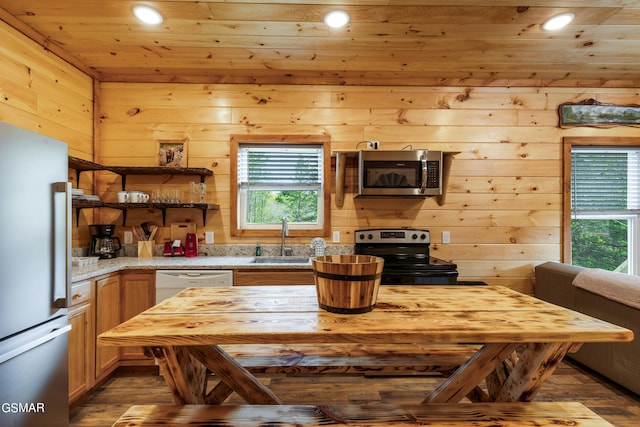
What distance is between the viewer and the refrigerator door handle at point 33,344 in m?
1.44

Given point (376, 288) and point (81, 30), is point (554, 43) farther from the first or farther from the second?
point (81, 30)

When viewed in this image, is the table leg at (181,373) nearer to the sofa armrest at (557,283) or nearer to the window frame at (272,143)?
the window frame at (272,143)

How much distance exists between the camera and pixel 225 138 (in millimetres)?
3193

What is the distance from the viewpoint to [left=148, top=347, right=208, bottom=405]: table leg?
3.58 ft

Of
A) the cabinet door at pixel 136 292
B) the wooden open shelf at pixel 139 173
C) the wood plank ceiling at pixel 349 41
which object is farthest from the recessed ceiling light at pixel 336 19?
the cabinet door at pixel 136 292

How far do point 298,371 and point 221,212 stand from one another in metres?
2.07

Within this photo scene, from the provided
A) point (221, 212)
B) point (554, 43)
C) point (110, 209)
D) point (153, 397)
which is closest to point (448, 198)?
point (554, 43)

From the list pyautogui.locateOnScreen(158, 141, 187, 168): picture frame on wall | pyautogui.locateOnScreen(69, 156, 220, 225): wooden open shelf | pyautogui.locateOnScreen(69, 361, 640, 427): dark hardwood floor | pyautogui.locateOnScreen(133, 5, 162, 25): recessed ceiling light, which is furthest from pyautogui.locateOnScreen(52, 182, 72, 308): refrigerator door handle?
pyautogui.locateOnScreen(158, 141, 187, 168): picture frame on wall

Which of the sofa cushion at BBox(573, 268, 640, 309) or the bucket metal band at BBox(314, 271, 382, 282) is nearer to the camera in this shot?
the bucket metal band at BBox(314, 271, 382, 282)

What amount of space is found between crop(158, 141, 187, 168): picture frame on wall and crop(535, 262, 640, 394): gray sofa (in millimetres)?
3645

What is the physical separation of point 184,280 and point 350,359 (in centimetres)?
157

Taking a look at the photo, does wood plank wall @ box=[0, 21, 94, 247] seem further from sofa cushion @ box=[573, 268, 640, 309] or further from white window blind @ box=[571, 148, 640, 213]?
white window blind @ box=[571, 148, 640, 213]

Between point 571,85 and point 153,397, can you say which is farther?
point 571,85

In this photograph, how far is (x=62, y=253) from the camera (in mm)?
1788
